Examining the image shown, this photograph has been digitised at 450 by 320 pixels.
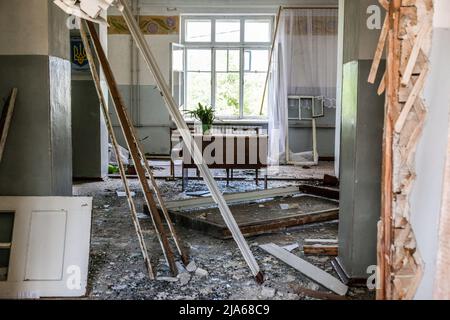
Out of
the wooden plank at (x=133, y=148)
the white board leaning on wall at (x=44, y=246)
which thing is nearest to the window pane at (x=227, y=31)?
the wooden plank at (x=133, y=148)

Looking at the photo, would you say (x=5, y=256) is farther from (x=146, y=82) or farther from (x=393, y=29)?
(x=146, y=82)

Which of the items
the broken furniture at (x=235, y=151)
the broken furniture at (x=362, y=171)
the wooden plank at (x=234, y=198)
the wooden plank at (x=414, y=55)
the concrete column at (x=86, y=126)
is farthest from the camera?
the concrete column at (x=86, y=126)

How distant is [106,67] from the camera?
3.84m

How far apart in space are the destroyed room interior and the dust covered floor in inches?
0.7

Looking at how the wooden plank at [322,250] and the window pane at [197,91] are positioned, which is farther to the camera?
the window pane at [197,91]

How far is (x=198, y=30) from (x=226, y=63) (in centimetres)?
93

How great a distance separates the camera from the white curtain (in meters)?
10.1

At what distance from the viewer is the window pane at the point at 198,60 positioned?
10711mm

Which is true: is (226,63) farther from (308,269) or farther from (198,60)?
(308,269)

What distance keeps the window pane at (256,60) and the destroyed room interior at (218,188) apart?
9.82 ft

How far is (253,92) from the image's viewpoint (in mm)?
10742

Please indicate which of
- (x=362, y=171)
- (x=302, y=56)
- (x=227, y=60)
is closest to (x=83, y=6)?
(x=362, y=171)

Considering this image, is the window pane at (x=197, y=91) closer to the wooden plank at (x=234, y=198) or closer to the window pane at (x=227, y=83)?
the window pane at (x=227, y=83)

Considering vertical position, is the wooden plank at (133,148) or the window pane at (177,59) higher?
the window pane at (177,59)
